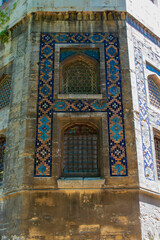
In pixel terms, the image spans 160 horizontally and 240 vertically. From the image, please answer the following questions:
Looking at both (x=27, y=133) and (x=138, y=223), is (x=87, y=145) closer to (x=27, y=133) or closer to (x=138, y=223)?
(x=27, y=133)

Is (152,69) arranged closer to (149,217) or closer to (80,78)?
(80,78)

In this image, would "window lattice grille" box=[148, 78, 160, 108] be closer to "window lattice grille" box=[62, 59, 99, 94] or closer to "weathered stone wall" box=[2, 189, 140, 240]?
"window lattice grille" box=[62, 59, 99, 94]

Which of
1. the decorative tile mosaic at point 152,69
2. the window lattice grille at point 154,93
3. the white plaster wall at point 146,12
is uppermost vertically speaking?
the white plaster wall at point 146,12

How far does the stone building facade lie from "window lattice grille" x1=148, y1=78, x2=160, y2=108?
0.04 m

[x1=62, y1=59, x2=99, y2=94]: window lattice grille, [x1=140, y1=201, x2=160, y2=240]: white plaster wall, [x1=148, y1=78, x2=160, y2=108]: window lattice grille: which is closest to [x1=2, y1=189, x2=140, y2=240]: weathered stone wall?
[x1=140, y1=201, x2=160, y2=240]: white plaster wall

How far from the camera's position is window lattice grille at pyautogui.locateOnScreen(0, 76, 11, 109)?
1206 centimetres

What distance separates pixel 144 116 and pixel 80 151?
239 centimetres

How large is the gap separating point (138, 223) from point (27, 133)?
13.3ft

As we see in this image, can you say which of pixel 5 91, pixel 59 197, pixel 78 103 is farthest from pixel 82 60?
pixel 59 197

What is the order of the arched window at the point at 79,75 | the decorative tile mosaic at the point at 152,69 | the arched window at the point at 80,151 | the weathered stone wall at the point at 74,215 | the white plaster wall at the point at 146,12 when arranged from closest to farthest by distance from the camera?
the weathered stone wall at the point at 74,215 → the arched window at the point at 80,151 → the arched window at the point at 79,75 → the decorative tile mosaic at the point at 152,69 → the white plaster wall at the point at 146,12

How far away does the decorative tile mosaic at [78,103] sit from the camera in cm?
977

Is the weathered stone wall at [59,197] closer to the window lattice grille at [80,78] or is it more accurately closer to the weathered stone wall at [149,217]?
the weathered stone wall at [149,217]

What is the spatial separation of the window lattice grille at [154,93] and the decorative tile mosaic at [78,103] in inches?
69.4

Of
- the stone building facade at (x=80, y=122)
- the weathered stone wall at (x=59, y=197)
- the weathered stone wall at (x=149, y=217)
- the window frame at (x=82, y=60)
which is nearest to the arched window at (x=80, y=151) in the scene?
the stone building facade at (x=80, y=122)
